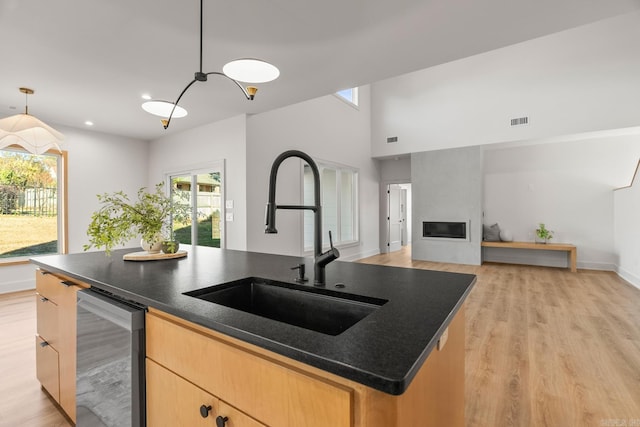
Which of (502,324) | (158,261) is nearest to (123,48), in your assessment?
(158,261)

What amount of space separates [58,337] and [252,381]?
1573 mm

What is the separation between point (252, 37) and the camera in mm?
2482

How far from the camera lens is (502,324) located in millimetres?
3113

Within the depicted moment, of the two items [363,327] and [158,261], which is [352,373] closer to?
[363,327]

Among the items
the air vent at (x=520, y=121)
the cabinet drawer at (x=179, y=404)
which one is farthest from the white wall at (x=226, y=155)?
the air vent at (x=520, y=121)

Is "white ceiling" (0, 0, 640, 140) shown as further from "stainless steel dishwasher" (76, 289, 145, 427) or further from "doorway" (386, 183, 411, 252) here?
"doorway" (386, 183, 411, 252)

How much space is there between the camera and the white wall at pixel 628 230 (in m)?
4.64

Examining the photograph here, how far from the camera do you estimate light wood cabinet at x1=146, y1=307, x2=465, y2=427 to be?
63cm

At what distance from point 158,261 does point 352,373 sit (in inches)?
65.7

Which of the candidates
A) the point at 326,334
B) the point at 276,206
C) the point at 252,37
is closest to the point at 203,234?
the point at 252,37

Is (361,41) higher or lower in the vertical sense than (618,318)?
higher

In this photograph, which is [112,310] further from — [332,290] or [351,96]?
[351,96]

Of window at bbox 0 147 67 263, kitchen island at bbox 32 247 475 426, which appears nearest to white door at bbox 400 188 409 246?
kitchen island at bbox 32 247 475 426

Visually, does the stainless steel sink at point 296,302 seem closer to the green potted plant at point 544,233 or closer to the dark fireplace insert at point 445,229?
the dark fireplace insert at point 445,229
